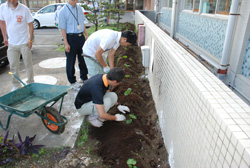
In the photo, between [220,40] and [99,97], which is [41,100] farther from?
[220,40]

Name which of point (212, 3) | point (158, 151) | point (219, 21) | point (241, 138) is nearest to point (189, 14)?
point (212, 3)

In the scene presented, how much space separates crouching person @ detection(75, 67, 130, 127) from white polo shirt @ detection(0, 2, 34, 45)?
179cm

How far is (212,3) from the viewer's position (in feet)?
16.6

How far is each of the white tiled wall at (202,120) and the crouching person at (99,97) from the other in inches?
28.0

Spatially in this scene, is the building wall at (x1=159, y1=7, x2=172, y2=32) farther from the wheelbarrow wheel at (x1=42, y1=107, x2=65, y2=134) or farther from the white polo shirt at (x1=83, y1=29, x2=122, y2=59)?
the wheelbarrow wheel at (x1=42, y1=107, x2=65, y2=134)

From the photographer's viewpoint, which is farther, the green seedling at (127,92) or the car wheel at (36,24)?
the car wheel at (36,24)

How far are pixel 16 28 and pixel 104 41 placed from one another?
1804mm

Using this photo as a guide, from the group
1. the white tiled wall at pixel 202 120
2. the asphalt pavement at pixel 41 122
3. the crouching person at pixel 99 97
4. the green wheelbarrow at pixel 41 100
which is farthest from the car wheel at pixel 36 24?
the white tiled wall at pixel 202 120

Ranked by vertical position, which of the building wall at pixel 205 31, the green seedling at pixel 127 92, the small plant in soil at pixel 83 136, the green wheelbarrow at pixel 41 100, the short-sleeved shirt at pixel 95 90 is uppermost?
the building wall at pixel 205 31

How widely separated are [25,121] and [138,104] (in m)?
1.92

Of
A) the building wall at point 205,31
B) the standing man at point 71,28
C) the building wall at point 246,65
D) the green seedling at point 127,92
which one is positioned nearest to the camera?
the building wall at point 246,65

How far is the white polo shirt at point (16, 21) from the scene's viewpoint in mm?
3475

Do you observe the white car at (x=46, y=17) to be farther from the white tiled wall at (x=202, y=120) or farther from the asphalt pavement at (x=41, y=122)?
the white tiled wall at (x=202, y=120)

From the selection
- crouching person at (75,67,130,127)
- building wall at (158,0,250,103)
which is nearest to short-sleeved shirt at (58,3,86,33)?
crouching person at (75,67,130,127)
